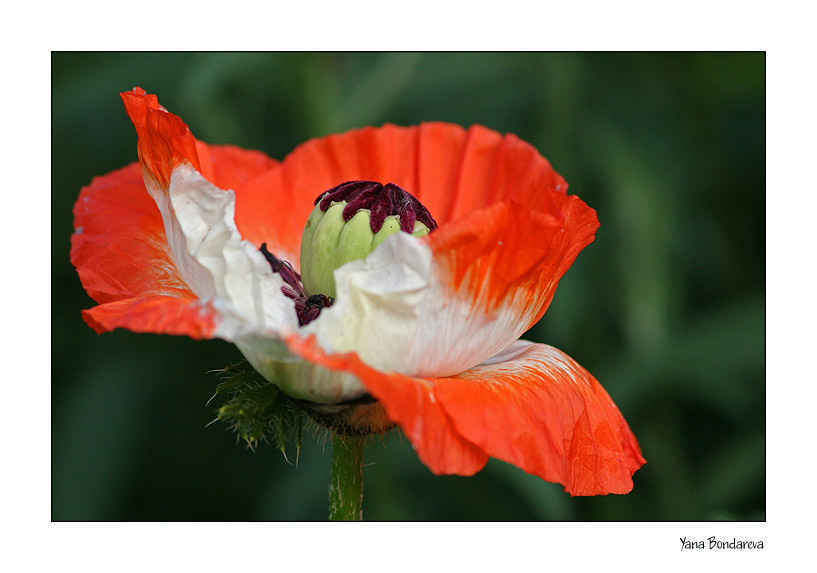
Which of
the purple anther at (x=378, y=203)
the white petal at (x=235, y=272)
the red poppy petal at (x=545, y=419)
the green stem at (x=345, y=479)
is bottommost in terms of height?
the green stem at (x=345, y=479)

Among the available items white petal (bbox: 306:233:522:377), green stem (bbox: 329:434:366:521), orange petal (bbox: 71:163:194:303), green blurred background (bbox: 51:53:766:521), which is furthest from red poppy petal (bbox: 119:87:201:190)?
green blurred background (bbox: 51:53:766:521)

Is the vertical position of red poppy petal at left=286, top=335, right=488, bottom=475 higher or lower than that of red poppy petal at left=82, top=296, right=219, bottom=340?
lower

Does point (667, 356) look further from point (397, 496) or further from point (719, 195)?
point (397, 496)

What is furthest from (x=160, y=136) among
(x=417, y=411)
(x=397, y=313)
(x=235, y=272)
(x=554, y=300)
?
(x=554, y=300)

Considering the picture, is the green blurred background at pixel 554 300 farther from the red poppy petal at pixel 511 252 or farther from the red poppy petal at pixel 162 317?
the red poppy petal at pixel 162 317

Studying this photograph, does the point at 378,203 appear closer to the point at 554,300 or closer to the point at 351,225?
the point at 351,225

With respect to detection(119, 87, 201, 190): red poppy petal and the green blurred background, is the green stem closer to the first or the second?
detection(119, 87, 201, 190): red poppy petal

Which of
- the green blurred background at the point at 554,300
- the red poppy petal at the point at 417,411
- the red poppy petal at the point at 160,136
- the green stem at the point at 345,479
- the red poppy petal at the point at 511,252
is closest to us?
the red poppy petal at the point at 417,411

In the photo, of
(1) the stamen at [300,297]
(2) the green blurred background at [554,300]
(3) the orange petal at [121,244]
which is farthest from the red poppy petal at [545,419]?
(2) the green blurred background at [554,300]

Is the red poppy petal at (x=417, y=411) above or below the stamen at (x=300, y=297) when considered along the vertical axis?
below
